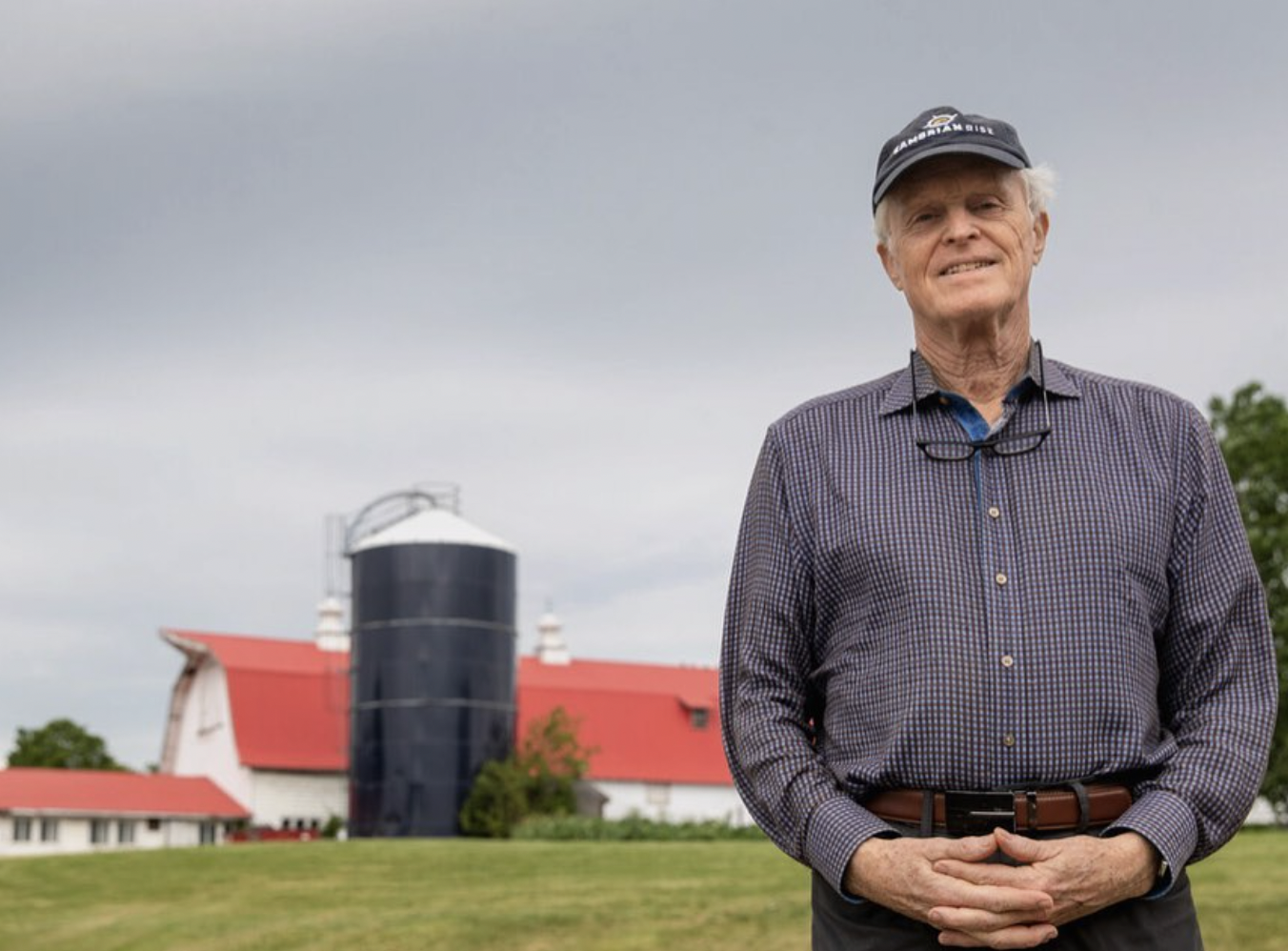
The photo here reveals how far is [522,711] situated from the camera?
46.9 metres

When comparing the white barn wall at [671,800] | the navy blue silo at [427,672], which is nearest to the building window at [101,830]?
the navy blue silo at [427,672]

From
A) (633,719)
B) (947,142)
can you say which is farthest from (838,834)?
(633,719)

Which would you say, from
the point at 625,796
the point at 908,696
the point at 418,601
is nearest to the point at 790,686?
the point at 908,696

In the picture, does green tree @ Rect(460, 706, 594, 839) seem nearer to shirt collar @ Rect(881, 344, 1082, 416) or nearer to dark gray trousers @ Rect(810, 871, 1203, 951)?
shirt collar @ Rect(881, 344, 1082, 416)

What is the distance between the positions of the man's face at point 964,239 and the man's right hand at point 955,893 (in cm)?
96

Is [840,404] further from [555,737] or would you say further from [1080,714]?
[555,737]

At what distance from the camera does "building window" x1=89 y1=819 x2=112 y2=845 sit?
4534cm

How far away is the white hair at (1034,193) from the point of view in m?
3.43

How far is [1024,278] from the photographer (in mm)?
3395

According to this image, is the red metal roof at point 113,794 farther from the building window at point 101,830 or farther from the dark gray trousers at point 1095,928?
the dark gray trousers at point 1095,928

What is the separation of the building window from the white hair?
4489cm

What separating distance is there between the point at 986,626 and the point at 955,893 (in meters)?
A: 0.49

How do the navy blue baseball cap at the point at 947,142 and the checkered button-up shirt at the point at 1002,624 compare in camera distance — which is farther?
the navy blue baseball cap at the point at 947,142

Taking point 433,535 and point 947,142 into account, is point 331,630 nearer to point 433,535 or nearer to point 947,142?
point 433,535
